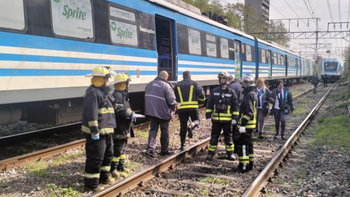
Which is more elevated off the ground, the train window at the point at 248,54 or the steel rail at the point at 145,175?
the train window at the point at 248,54

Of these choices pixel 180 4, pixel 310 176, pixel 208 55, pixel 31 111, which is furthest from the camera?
pixel 208 55

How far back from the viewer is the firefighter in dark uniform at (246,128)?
20.3ft

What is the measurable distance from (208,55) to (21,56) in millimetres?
8409

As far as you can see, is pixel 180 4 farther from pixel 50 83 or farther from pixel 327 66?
pixel 327 66

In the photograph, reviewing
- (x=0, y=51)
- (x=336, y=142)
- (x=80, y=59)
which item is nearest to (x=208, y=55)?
(x=336, y=142)

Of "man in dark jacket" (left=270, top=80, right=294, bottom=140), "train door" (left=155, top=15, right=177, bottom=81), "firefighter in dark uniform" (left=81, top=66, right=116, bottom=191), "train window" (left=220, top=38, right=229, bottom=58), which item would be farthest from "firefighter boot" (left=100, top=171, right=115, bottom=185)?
"train window" (left=220, top=38, right=229, bottom=58)

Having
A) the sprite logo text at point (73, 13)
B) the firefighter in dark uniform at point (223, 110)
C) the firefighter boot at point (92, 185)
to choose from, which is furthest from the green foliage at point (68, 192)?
the sprite logo text at point (73, 13)

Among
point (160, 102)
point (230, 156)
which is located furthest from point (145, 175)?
point (230, 156)

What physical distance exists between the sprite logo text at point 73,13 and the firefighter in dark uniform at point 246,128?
3.48 meters

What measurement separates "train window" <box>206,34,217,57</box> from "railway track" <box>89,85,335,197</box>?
6539mm

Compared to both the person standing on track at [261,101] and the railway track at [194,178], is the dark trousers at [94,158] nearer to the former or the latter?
the railway track at [194,178]

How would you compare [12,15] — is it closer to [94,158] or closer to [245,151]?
[94,158]

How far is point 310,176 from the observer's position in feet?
20.1

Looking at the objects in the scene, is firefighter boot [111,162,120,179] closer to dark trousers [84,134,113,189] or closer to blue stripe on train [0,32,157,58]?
dark trousers [84,134,113,189]
